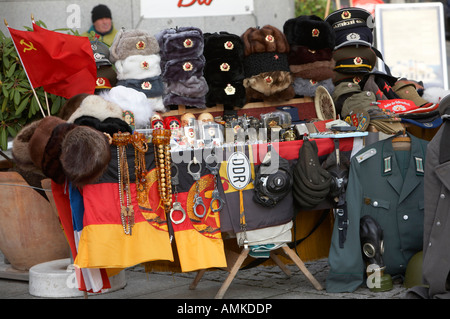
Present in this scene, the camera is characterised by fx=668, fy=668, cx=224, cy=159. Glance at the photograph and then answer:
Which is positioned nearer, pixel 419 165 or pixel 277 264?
pixel 419 165

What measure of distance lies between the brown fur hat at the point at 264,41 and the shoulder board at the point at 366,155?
1219 mm

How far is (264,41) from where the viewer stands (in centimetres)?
550

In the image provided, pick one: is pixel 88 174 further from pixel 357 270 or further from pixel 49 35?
pixel 357 270

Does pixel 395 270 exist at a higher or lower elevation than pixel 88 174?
lower

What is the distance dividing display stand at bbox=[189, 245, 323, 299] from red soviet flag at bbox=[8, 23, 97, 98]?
1704mm

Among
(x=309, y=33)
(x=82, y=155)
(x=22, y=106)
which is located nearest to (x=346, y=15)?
(x=309, y=33)

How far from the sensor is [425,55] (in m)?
8.94

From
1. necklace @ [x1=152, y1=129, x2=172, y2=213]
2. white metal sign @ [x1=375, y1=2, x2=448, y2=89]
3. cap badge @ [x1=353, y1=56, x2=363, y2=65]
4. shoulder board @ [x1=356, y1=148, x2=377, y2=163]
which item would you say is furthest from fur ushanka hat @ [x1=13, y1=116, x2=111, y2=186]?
white metal sign @ [x1=375, y1=2, x2=448, y2=89]

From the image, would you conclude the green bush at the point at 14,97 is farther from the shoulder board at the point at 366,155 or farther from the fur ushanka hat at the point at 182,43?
the shoulder board at the point at 366,155

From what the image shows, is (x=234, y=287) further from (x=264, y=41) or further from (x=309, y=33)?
(x=309, y=33)

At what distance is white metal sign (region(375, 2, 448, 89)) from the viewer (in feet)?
29.1

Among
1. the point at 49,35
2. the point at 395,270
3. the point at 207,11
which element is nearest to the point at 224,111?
the point at 49,35

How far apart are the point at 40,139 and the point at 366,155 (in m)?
2.33

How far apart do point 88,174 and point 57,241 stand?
1.56 metres
